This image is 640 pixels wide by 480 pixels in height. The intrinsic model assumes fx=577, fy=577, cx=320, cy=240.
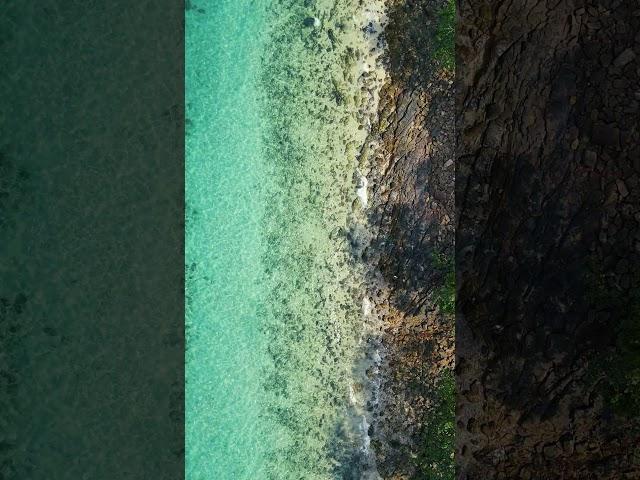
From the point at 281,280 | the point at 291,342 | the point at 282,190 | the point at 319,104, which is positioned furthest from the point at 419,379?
the point at 319,104

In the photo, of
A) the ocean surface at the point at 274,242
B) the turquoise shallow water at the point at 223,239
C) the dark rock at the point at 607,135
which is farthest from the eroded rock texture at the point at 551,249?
the turquoise shallow water at the point at 223,239

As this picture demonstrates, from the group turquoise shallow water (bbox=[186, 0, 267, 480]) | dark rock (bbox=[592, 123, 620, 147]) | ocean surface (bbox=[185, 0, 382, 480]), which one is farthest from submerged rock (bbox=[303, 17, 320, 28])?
dark rock (bbox=[592, 123, 620, 147])

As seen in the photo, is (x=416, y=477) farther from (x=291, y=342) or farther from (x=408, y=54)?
(x=408, y=54)

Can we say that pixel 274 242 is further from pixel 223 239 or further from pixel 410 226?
pixel 410 226

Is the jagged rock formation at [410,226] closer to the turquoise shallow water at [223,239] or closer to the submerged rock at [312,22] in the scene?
the submerged rock at [312,22]

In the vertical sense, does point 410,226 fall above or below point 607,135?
below

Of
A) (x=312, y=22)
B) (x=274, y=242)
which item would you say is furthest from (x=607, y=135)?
(x=274, y=242)

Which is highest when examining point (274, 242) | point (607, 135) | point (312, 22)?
point (312, 22)
